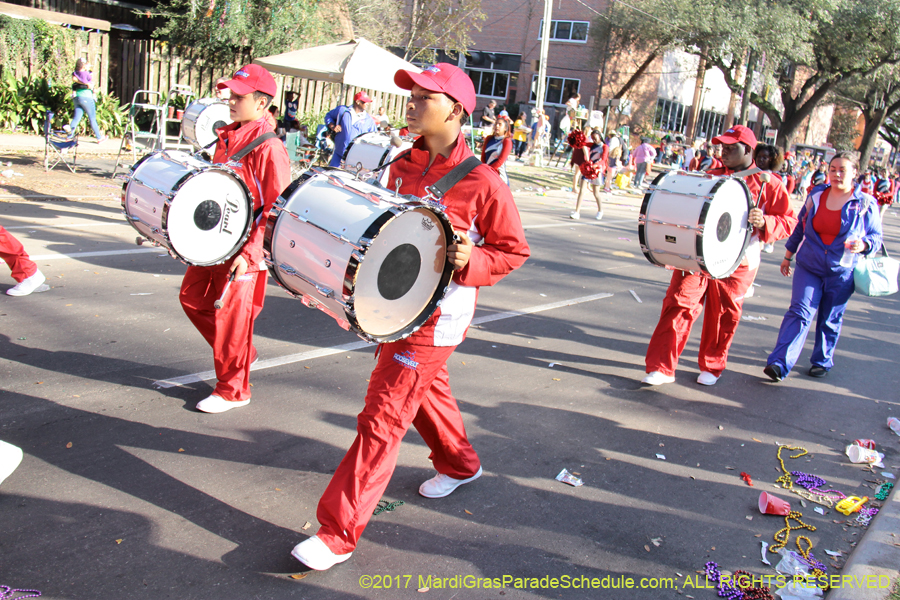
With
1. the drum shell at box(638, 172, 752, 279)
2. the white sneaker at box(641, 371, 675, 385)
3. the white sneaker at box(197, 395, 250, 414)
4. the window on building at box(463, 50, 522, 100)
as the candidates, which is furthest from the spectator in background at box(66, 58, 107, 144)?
the window on building at box(463, 50, 522, 100)

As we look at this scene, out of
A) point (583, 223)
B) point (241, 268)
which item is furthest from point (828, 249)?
point (583, 223)

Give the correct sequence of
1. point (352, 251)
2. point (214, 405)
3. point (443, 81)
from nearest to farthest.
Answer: point (352, 251) < point (443, 81) < point (214, 405)

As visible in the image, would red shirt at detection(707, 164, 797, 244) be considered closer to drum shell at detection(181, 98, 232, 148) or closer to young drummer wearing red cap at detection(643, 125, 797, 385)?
young drummer wearing red cap at detection(643, 125, 797, 385)

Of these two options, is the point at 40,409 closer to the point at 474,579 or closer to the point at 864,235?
the point at 474,579

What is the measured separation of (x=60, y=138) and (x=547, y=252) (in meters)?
8.29

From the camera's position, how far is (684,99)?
45906mm

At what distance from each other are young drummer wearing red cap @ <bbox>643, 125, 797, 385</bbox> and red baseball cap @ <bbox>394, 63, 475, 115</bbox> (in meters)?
3.14

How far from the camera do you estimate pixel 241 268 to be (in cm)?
431

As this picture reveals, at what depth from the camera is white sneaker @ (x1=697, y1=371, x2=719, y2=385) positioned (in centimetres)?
622

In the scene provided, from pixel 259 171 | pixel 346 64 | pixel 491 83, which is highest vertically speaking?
pixel 491 83

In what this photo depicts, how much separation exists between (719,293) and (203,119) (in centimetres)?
854

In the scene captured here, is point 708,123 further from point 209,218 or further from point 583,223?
point 209,218

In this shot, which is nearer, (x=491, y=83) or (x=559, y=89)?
(x=559, y=89)

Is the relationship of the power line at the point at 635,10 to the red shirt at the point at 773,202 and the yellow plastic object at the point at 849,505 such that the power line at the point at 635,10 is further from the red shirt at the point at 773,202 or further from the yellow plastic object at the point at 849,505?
the yellow plastic object at the point at 849,505
